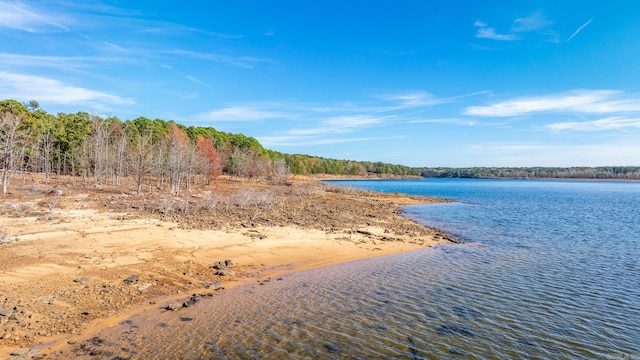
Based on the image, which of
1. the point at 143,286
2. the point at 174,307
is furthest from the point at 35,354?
the point at 143,286

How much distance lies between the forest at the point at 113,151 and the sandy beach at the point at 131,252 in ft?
41.7

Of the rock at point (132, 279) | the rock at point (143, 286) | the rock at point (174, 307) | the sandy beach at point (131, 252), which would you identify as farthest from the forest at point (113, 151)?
the rock at point (174, 307)

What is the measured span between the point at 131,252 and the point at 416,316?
11.5 meters

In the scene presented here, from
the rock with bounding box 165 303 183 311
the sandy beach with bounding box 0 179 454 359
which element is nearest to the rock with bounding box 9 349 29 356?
the sandy beach with bounding box 0 179 454 359

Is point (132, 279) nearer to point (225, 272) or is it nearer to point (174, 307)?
point (174, 307)

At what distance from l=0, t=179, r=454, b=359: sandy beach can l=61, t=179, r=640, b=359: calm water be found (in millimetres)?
1219

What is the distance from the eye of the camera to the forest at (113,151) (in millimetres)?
39250

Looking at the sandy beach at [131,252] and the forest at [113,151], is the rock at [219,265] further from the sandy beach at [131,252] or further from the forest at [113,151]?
the forest at [113,151]

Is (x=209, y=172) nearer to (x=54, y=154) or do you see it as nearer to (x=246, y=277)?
(x=54, y=154)

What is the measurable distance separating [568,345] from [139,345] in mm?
10408

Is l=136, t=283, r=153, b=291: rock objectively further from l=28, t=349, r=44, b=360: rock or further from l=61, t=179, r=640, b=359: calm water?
l=28, t=349, r=44, b=360: rock

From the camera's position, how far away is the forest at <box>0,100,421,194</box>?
1545 inches

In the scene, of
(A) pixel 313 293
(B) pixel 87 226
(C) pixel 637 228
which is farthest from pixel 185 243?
(C) pixel 637 228

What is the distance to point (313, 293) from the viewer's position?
11414 millimetres
